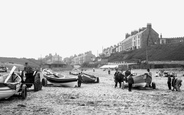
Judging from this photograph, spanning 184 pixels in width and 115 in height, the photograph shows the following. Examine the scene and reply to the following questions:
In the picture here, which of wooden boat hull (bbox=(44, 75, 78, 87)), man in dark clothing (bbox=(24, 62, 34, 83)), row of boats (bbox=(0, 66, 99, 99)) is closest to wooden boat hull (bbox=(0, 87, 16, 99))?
row of boats (bbox=(0, 66, 99, 99))

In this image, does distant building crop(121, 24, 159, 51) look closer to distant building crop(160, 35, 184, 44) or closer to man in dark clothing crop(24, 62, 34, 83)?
distant building crop(160, 35, 184, 44)

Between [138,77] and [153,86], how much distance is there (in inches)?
67.5

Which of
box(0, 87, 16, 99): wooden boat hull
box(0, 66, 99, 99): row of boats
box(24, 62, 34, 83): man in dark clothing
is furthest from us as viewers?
box(24, 62, 34, 83): man in dark clothing

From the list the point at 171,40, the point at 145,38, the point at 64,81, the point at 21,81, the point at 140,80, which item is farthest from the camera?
the point at 171,40

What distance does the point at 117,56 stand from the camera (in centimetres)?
Result: 12838

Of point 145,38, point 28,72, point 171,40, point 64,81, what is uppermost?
point 171,40

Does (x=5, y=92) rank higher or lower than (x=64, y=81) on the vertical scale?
higher

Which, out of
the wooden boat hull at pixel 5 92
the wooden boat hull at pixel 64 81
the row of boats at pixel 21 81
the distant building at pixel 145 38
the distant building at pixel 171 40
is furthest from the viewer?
the distant building at pixel 171 40

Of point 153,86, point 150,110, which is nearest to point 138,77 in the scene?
point 153,86

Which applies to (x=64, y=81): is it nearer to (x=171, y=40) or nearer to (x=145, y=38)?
(x=145, y=38)

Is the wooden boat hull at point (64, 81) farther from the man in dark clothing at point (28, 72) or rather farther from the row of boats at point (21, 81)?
the man in dark clothing at point (28, 72)

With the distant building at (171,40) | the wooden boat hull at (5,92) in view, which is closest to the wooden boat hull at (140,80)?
the wooden boat hull at (5,92)

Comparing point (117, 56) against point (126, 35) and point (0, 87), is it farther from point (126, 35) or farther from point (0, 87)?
point (0, 87)

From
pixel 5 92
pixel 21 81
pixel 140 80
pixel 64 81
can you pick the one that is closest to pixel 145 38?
pixel 140 80
